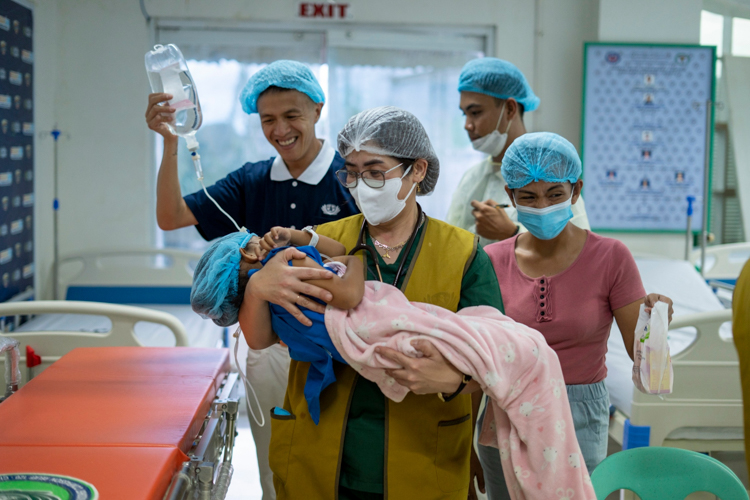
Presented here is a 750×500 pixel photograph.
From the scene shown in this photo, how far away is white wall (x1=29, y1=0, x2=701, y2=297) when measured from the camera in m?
4.15

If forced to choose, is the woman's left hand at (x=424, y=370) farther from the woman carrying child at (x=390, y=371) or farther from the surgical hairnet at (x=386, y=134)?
the surgical hairnet at (x=386, y=134)

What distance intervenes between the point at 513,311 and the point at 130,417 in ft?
3.31

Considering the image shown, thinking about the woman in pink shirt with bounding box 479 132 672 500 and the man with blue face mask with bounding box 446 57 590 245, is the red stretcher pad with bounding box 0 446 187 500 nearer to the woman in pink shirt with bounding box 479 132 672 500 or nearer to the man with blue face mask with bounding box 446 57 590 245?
the woman in pink shirt with bounding box 479 132 672 500

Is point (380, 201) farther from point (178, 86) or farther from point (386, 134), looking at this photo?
point (178, 86)

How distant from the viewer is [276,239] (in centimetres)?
145

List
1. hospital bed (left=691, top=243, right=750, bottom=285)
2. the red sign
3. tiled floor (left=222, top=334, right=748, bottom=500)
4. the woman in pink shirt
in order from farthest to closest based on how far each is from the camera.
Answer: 1. hospital bed (left=691, top=243, right=750, bottom=285)
2. the red sign
3. tiled floor (left=222, top=334, right=748, bottom=500)
4. the woman in pink shirt

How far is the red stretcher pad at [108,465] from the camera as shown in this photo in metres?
1.17

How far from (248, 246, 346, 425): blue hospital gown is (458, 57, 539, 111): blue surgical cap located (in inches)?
51.1

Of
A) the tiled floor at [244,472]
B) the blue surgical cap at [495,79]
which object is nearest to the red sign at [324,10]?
the blue surgical cap at [495,79]

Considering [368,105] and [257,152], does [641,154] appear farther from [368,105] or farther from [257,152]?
[257,152]

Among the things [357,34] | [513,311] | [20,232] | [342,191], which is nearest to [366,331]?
[513,311]

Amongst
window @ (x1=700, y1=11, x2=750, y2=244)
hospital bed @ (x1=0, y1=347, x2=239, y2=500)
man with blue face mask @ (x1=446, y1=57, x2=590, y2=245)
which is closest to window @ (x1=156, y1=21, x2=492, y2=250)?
window @ (x1=700, y1=11, x2=750, y2=244)

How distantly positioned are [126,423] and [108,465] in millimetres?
213

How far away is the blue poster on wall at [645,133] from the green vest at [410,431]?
332 cm
